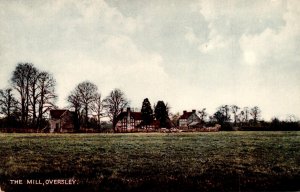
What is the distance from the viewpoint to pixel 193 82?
1252 cm

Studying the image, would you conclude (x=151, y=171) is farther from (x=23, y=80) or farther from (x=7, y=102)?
(x=7, y=102)

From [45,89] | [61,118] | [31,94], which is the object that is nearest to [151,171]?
[45,89]

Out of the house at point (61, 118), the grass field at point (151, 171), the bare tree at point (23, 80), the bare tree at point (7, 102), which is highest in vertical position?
the bare tree at point (23, 80)

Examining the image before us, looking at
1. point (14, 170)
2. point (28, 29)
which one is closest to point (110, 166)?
point (14, 170)

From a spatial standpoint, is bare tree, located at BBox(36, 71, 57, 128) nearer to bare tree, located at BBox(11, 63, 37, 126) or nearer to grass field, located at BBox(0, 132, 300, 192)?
bare tree, located at BBox(11, 63, 37, 126)

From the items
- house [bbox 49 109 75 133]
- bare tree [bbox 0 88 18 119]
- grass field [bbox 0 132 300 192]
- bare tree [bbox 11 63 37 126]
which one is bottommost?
grass field [bbox 0 132 300 192]

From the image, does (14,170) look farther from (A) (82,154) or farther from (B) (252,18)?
(B) (252,18)

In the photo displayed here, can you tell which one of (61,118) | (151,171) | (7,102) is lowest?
(151,171)

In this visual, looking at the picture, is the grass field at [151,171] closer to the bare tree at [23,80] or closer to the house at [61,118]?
the bare tree at [23,80]

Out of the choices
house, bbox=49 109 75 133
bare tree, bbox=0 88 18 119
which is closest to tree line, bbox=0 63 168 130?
bare tree, bbox=0 88 18 119

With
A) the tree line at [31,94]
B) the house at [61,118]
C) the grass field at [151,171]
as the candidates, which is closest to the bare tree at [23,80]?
the tree line at [31,94]

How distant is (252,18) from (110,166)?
7375 mm

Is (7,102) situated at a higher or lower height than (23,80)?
lower

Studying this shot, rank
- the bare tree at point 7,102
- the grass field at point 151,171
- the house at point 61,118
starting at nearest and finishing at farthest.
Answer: the grass field at point 151,171 → the bare tree at point 7,102 → the house at point 61,118
